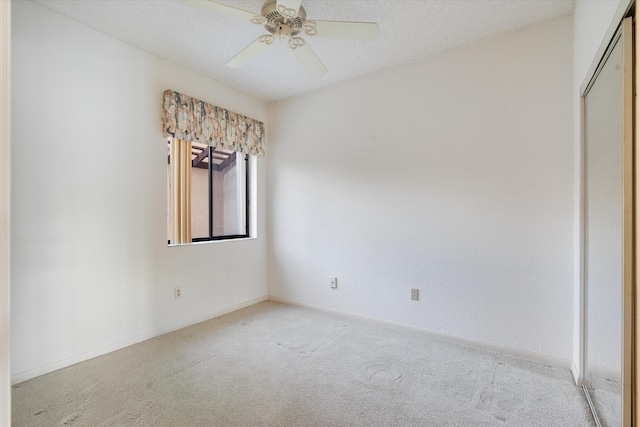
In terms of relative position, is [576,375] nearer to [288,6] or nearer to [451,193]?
[451,193]

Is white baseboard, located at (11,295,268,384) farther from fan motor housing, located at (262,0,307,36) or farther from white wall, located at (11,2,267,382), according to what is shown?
fan motor housing, located at (262,0,307,36)

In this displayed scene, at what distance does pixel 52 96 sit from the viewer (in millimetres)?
2170

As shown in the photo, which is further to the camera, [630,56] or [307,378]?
[307,378]

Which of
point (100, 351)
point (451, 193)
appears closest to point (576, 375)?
point (451, 193)

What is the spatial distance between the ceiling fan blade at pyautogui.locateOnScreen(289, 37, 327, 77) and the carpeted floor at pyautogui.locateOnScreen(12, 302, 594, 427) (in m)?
2.20

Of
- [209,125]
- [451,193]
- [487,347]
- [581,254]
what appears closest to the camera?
[581,254]

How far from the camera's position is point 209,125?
10.3ft

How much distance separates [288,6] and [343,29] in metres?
0.36

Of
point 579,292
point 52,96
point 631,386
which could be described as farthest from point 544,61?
point 52,96

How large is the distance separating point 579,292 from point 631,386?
38.7 inches

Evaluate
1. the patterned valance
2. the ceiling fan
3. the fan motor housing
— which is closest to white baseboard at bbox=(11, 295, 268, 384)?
the patterned valance

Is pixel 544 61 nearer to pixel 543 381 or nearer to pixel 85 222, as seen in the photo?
pixel 543 381

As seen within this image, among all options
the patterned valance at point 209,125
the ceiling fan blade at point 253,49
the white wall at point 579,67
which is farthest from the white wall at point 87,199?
the white wall at point 579,67

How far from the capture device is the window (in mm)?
3330
